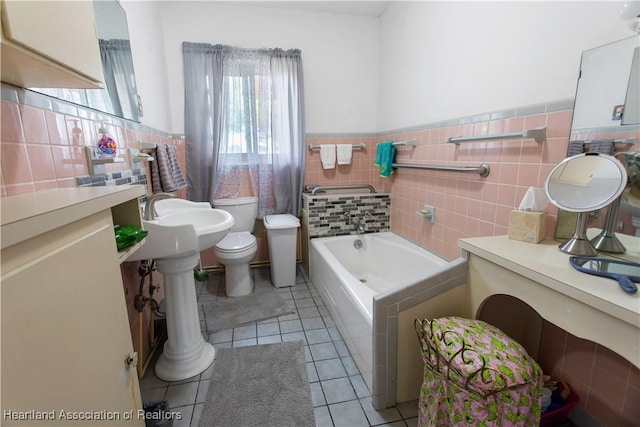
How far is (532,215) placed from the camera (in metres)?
1.20

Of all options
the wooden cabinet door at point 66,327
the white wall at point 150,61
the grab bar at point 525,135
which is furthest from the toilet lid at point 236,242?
the grab bar at point 525,135

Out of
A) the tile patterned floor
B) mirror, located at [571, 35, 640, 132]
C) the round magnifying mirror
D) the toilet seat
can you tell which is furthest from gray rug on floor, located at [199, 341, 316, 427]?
mirror, located at [571, 35, 640, 132]

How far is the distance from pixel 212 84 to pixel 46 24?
1956 millimetres

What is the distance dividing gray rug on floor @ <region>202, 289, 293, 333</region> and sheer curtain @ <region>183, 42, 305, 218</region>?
0.81 m

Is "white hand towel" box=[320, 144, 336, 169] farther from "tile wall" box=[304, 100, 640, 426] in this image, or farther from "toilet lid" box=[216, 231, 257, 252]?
"toilet lid" box=[216, 231, 257, 252]

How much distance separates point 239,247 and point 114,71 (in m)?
1.35

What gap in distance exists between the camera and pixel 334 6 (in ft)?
8.23

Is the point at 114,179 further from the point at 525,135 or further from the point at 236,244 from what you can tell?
the point at 525,135

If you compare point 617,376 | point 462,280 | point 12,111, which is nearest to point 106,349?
point 12,111

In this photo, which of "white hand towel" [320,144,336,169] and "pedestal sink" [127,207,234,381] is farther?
"white hand towel" [320,144,336,169]

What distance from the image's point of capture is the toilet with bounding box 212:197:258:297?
2256 millimetres

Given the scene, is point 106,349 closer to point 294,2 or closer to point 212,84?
point 212,84

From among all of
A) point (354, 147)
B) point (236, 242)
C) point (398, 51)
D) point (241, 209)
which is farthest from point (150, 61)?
point (398, 51)

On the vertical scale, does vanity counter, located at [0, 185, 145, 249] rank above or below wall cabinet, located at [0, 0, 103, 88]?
below
